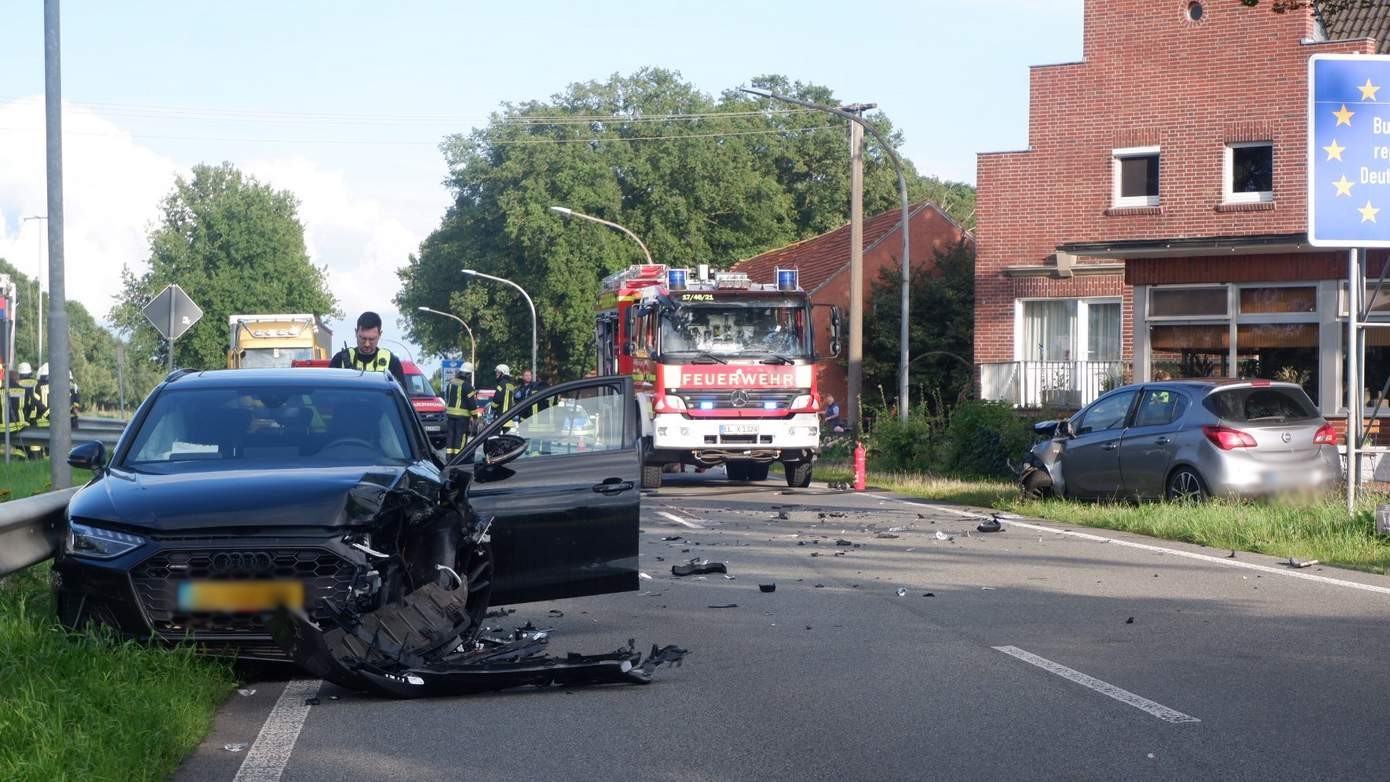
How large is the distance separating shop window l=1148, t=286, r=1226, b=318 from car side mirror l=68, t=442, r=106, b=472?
22.4 meters

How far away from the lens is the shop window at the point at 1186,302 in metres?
27.1

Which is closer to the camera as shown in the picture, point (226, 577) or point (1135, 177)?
point (226, 577)

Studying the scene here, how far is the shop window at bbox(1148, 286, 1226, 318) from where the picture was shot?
27141mm

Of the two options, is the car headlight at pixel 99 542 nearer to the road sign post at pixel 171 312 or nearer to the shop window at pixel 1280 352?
the road sign post at pixel 171 312

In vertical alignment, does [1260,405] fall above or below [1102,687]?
above

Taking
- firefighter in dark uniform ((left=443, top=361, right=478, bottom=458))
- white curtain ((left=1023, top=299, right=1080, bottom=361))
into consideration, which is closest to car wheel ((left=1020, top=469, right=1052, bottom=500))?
firefighter in dark uniform ((left=443, top=361, right=478, bottom=458))

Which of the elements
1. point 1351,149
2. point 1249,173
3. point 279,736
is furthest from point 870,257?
point 279,736

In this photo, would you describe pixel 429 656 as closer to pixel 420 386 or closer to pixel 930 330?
pixel 420 386

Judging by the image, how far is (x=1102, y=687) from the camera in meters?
7.33

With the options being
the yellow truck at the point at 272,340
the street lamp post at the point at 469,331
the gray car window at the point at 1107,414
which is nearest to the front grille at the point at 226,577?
the gray car window at the point at 1107,414

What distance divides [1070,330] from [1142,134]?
4.33m

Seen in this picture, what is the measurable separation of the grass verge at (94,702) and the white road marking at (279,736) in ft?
0.90

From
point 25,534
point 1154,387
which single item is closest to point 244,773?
point 25,534

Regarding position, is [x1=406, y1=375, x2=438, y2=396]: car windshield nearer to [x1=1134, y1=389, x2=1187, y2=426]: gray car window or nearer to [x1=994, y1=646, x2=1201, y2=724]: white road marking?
[x1=1134, y1=389, x2=1187, y2=426]: gray car window
